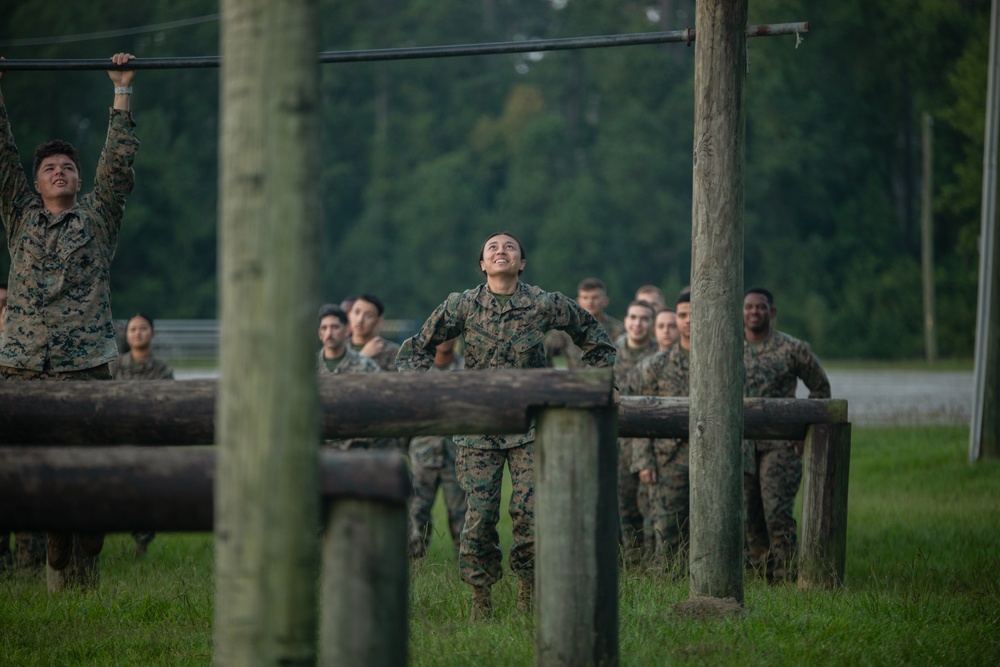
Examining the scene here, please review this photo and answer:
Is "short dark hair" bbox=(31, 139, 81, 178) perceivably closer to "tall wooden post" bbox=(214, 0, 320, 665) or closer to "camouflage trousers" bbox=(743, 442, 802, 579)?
"tall wooden post" bbox=(214, 0, 320, 665)

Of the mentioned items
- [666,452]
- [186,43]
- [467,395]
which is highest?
[186,43]

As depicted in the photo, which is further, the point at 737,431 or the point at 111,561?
the point at 111,561

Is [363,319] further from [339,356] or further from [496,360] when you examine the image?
[496,360]

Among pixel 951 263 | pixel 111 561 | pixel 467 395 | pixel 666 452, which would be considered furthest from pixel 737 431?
pixel 951 263

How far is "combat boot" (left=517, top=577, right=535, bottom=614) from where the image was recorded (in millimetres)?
6328

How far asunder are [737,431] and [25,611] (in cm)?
376

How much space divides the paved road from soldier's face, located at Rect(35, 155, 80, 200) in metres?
11.4

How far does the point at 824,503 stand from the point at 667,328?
274 centimetres

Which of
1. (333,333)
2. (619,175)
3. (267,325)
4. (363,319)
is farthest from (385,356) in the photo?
(619,175)

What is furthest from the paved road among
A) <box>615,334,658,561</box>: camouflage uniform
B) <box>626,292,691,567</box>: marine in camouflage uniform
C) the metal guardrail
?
<box>626,292,691,567</box>: marine in camouflage uniform

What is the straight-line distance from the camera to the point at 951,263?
4159 centimetres

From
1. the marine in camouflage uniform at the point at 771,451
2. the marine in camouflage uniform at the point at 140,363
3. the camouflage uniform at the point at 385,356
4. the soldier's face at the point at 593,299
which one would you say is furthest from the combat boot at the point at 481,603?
the marine in camouflage uniform at the point at 140,363

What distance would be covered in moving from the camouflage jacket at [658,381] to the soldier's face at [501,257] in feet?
8.25

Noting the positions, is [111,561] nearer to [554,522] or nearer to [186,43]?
[554,522]
